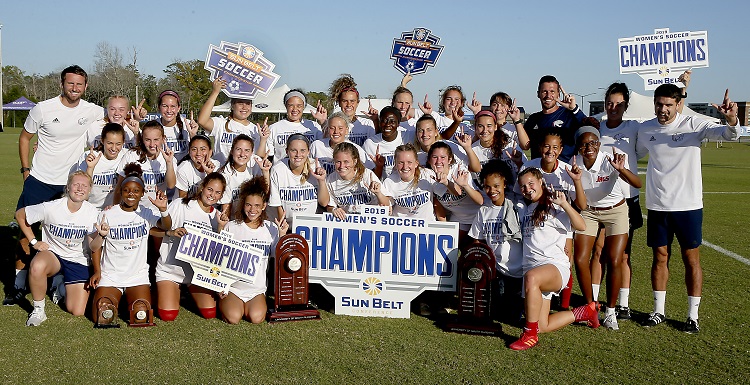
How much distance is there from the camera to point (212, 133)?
7.06 meters

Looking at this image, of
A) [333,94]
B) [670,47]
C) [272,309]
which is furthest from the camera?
[333,94]

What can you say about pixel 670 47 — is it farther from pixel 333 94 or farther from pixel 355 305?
pixel 355 305

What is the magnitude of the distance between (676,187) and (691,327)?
4.00ft

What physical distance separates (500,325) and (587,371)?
3.02ft

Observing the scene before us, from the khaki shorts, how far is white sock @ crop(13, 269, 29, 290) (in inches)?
211

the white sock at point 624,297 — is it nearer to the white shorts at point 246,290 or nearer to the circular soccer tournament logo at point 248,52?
the white shorts at point 246,290

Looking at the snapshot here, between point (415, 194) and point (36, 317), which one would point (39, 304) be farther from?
point (415, 194)

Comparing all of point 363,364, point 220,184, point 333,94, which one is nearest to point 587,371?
point 363,364

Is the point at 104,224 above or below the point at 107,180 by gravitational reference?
below

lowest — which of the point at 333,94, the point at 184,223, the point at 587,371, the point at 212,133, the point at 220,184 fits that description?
the point at 587,371

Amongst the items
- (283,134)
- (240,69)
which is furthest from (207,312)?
(240,69)

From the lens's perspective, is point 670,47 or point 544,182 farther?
point 670,47

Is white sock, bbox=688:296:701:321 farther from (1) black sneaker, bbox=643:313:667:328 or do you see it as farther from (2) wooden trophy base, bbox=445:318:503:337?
(2) wooden trophy base, bbox=445:318:503:337

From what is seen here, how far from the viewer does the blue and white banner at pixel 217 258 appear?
555 cm
